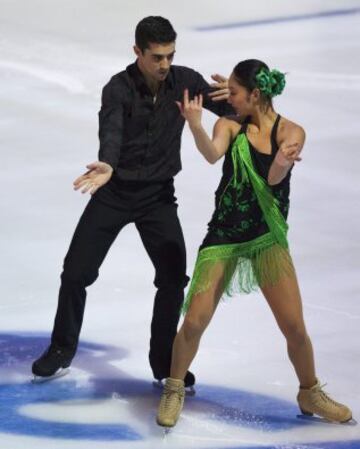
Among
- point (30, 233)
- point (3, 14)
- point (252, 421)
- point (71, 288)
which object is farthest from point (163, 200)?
point (3, 14)

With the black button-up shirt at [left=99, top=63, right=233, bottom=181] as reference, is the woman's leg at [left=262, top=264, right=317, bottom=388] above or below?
below

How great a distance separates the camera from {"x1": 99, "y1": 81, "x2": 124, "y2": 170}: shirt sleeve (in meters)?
5.58

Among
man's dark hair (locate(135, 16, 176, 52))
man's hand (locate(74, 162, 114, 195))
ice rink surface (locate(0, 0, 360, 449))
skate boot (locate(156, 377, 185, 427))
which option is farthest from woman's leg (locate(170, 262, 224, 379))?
man's dark hair (locate(135, 16, 176, 52))

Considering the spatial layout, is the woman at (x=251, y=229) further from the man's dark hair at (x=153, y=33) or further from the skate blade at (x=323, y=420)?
the man's dark hair at (x=153, y=33)

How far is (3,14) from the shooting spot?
37.9 feet

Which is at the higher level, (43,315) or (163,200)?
(163,200)

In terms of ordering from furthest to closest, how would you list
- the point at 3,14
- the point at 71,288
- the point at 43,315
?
the point at 3,14 < the point at 43,315 < the point at 71,288

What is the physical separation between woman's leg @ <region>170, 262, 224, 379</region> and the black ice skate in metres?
0.60

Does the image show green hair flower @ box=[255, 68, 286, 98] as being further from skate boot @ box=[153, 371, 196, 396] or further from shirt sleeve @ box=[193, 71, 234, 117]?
skate boot @ box=[153, 371, 196, 396]

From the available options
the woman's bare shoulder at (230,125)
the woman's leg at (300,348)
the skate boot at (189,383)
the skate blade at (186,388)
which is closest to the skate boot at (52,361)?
the skate blade at (186,388)

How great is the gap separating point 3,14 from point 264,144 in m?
6.48

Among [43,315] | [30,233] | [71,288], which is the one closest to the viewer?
[71,288]

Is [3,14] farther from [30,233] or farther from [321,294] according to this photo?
[321,294]

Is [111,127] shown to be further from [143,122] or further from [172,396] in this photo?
[172,396]
